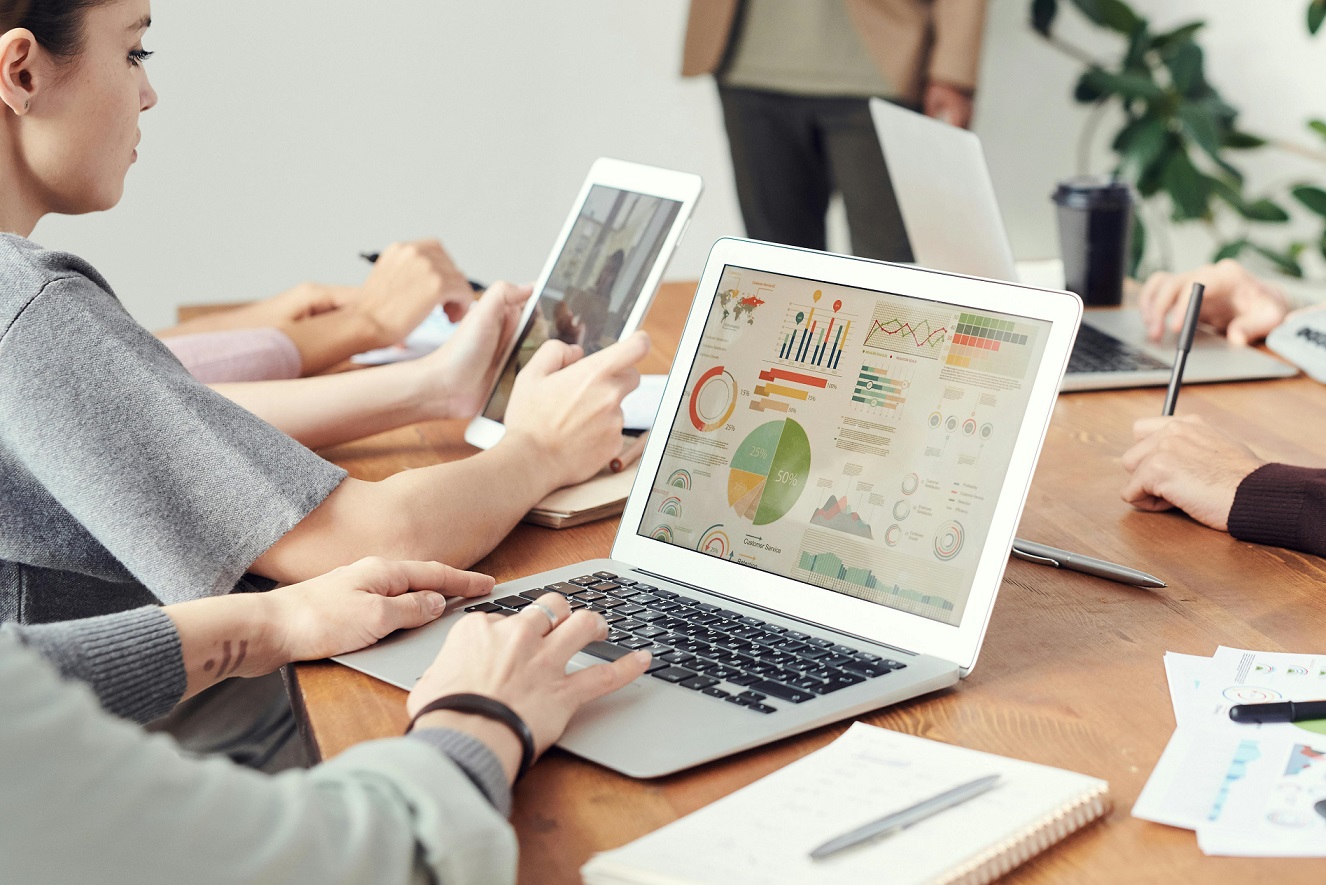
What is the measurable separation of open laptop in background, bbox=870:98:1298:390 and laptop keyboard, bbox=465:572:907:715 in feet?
2.12

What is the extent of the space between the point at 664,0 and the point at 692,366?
9.47 ft

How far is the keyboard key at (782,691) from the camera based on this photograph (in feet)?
2.35

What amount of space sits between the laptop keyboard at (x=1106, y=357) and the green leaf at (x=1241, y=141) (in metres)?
2.06

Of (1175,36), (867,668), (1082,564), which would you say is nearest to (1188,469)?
(1082,564)

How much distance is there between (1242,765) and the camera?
663 millimetres

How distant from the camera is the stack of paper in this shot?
603 mm

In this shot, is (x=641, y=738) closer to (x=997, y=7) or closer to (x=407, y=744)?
(x=407, y=744)

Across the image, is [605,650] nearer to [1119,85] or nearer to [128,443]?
[128,443]

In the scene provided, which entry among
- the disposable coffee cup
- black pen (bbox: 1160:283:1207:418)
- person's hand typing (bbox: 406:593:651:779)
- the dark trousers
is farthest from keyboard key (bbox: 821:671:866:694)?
the dark trousers

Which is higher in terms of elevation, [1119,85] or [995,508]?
[1119,85]

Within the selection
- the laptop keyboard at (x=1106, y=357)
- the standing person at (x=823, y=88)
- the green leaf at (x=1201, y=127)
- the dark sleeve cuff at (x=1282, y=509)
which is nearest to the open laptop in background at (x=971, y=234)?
the laptop keyboard at (x=1106, y=357)

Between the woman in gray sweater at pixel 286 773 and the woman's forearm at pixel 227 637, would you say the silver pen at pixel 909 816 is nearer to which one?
the woman in gray sweater at pixel 286 773

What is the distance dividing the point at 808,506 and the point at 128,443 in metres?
0.47

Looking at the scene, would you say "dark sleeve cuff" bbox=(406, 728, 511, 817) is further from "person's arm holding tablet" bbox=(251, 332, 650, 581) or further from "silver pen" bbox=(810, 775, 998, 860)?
"person's arm holding tablet" bbox=(251, 332, 650, 581)
